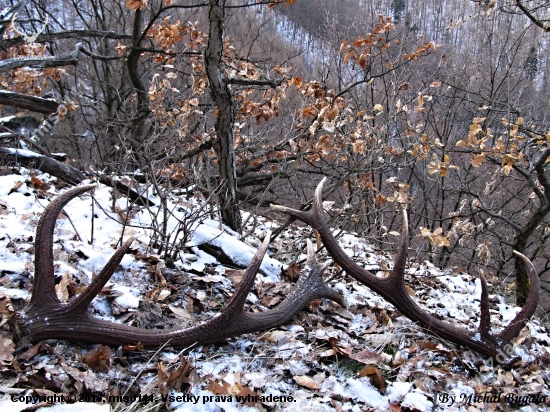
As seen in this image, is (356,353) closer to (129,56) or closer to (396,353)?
(396,353)

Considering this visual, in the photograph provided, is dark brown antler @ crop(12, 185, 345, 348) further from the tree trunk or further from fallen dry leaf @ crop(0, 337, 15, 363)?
the tree trunk

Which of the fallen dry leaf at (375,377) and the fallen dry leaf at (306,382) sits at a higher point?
the fallen dry leaf at (375,377)

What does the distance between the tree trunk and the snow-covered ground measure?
745 mm

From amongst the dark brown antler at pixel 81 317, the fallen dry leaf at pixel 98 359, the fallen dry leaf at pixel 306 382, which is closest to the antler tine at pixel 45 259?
the dark brown antler at pixel 81 317

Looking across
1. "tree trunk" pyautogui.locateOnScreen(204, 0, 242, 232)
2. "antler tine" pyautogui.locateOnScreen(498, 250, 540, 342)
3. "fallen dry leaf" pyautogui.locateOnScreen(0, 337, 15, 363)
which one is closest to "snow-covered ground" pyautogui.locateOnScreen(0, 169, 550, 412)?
"fallen dry leaf" pyautogui.locateOnScreen(0, 337, 15, 363)

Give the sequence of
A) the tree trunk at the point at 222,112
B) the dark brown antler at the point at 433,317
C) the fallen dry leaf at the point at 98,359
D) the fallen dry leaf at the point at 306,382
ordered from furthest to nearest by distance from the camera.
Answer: the tree trunk at the point at 222,112
the dark brown antler at the point at 433,317
the fallen dry leaf at the point at 306,382
the fallen dry leaf at the point at 98,359

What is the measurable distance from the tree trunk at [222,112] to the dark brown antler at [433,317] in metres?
1.26

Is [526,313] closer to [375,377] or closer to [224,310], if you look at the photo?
[375,377]

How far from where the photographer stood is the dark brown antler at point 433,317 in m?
2.55

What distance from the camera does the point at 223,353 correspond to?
2180 millimetres

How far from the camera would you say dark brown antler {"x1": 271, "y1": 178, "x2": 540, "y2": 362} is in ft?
8.38

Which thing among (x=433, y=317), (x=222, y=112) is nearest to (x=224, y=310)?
(x=433, y=317)

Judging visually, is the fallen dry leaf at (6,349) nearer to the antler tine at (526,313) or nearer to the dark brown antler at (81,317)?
the dark brown antler at (81,317)

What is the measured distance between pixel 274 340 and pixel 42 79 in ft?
21.7
